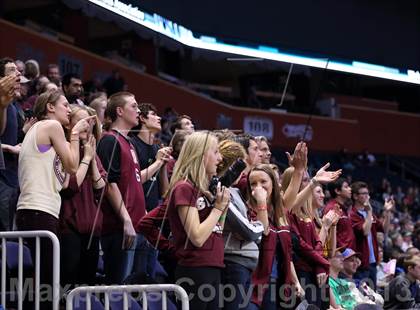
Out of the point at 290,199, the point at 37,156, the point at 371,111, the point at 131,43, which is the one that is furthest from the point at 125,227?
the point at 371,111

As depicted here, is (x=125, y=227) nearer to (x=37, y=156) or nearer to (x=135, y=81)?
(x=37, y=156)

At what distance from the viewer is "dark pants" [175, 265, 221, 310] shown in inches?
202

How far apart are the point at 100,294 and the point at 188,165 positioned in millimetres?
929

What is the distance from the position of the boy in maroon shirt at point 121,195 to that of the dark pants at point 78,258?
19 cm

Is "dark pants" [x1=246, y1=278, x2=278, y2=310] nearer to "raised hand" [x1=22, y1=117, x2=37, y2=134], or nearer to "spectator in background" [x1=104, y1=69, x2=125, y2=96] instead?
"raised hand" [x1=22, y1=117, x2=37, y2=134]

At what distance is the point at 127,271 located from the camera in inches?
241

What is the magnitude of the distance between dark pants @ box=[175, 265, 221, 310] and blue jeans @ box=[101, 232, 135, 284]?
951 mm

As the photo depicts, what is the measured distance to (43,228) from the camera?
5.45 meters

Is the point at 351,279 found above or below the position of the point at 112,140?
below

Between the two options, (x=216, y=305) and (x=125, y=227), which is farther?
(x=125, y=227)

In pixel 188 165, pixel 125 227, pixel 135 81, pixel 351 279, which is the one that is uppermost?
pixel 135 81

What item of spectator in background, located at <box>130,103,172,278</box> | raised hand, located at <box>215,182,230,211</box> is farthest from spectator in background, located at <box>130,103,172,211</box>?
raised hand, located at <box>215,182,230,211</box>

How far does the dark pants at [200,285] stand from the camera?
5125mm

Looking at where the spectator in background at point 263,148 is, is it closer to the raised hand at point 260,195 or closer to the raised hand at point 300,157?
the raised hand at point 300,157
